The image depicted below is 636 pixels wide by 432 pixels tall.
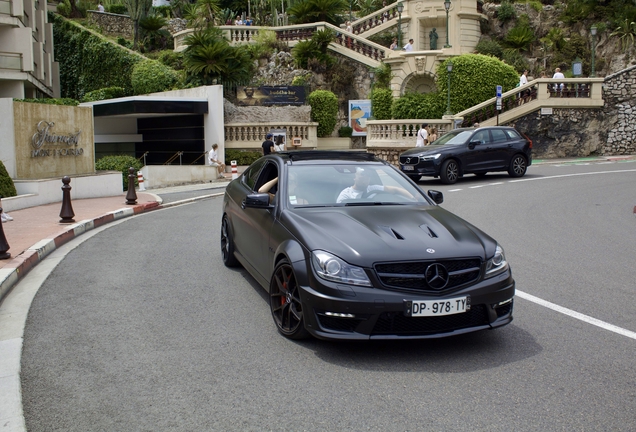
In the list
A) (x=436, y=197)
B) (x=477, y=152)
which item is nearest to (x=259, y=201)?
(x=436, y=197)

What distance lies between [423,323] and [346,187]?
208cm

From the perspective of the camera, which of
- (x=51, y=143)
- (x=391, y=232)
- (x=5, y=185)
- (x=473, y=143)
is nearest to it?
(x=391, y=232)

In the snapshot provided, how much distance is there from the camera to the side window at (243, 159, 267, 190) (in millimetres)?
8117

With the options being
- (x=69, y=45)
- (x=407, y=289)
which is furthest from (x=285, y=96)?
(x=407, y=289)

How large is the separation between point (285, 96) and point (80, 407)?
3159 centimetres

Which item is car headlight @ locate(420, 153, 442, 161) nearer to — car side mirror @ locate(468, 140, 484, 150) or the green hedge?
car side mirror @ locate(468, 140, 484, 150)

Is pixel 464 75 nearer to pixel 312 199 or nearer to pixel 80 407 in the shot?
pixel 312 199

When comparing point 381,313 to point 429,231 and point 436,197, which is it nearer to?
point 429,231

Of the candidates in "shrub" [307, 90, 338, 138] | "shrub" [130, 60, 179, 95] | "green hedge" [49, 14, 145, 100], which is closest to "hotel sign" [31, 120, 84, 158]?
"shrub" [130, 60, 179, 95]

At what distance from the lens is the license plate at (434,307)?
5.07m

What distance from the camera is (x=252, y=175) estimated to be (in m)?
8.36

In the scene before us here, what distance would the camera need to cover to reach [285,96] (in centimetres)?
3512

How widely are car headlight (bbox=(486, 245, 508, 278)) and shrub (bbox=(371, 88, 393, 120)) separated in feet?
110

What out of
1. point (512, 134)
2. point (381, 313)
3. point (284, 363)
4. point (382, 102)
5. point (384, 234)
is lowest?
point (284, 363)
